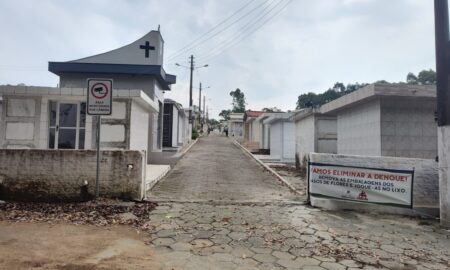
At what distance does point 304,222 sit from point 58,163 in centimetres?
528

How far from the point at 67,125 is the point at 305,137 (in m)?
9.93

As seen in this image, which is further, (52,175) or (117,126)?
(117,126)

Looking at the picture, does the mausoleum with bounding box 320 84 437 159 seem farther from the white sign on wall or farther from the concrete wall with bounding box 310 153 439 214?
the white sign on wall

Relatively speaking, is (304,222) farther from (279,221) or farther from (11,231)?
(11,231)

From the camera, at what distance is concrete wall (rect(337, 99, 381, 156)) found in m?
9.59

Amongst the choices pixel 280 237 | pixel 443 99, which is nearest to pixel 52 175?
pixel 280 237

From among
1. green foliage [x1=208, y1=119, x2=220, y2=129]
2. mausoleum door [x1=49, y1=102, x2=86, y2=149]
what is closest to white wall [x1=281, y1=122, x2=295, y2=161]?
mausoleum door [x1=49, y1=102, x2=86, y2=149]

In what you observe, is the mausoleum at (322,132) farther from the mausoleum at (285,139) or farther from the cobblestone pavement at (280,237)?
the mausoleum at (285,139)

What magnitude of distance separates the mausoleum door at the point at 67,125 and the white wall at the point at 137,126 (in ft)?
5.05

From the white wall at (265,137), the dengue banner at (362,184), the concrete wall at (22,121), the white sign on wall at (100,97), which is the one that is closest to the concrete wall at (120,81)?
the concrete wall at (22,121)

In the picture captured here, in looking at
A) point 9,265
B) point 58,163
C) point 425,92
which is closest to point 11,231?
point 9,265

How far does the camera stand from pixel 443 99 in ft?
22.1

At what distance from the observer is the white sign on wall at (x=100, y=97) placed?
7160 mm

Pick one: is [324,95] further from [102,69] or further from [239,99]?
[102,69]
